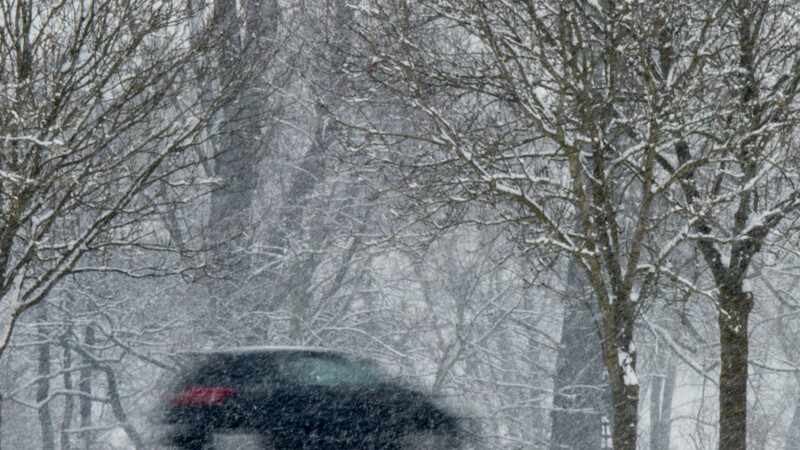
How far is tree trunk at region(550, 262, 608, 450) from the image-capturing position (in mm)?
17750

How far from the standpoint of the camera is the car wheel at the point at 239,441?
754 centimetres

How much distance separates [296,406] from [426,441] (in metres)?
1.63

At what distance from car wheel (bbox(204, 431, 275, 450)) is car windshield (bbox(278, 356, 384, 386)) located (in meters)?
0.60

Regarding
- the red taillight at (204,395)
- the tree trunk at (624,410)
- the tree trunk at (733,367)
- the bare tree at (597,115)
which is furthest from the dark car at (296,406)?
the tree trunk at (733,367)

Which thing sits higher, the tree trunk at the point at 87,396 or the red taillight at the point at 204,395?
the red taillight at the point at 204,395

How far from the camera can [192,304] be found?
18516 millimetres

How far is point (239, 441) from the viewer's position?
7680mm

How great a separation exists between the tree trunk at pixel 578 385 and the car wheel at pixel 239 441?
10.5 meters

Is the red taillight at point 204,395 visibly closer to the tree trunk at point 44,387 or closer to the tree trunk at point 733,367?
the tree trunk at point 733,367

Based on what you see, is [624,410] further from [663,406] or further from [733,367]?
[663,406]

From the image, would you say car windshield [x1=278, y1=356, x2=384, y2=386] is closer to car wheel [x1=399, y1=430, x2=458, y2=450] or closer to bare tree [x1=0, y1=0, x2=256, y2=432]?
car wheel [x1=399, y1=430, x2=458, y2=450]

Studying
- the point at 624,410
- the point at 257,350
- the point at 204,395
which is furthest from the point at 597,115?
the point at 204,395

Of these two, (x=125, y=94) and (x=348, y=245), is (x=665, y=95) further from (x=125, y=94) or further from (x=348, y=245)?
(x=348, y=245)

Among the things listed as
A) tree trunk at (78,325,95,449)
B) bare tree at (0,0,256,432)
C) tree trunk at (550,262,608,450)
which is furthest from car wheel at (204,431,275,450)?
tree trunk at (78,325,95,449)
